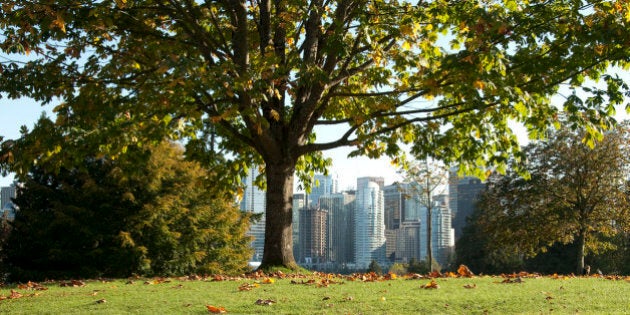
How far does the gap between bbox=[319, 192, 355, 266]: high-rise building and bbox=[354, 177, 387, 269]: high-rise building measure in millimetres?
1528

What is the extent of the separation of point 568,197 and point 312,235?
43.1 meters

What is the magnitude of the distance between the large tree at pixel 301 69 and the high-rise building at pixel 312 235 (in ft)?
176

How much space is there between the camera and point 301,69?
10.3 metres

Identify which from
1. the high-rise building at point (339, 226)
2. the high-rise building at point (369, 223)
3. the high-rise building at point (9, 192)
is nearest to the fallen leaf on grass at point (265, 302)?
the high-rise building at point (9, 192)

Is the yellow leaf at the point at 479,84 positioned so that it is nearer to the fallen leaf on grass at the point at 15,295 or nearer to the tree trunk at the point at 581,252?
the fallen leaf on grass at the point at 15,295

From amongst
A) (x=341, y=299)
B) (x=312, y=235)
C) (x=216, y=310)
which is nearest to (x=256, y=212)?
(x=341, y=299)

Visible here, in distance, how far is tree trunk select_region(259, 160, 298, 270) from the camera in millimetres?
11953

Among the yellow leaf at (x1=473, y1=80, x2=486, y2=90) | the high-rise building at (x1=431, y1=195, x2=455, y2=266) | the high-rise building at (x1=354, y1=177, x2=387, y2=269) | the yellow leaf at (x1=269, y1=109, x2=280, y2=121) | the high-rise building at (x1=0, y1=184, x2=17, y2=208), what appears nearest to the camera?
the yellow leaf at (x1=473, y1=80, x2=486, y2=90)

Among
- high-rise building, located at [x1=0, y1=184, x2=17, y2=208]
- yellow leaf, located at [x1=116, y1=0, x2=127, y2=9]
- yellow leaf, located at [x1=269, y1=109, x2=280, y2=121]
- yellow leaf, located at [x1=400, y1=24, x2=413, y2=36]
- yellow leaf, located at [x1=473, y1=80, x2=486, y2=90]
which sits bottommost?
high-rise building, located at [x1=0, y1=184, x2=17, y2=208]

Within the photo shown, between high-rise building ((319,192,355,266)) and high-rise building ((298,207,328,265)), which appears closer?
high-rise building ((298,207,328,265))

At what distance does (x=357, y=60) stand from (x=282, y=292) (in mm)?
6526

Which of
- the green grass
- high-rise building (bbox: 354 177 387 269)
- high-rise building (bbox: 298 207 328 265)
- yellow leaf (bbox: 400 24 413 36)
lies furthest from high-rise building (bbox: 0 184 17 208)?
high-rise building (bbox: 354 177 387 269)

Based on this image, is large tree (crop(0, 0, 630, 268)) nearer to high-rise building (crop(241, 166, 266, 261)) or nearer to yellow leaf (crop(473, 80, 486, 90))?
yellow leaf (crop(473, 80, 486, 90))

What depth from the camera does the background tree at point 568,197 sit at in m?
29.4
